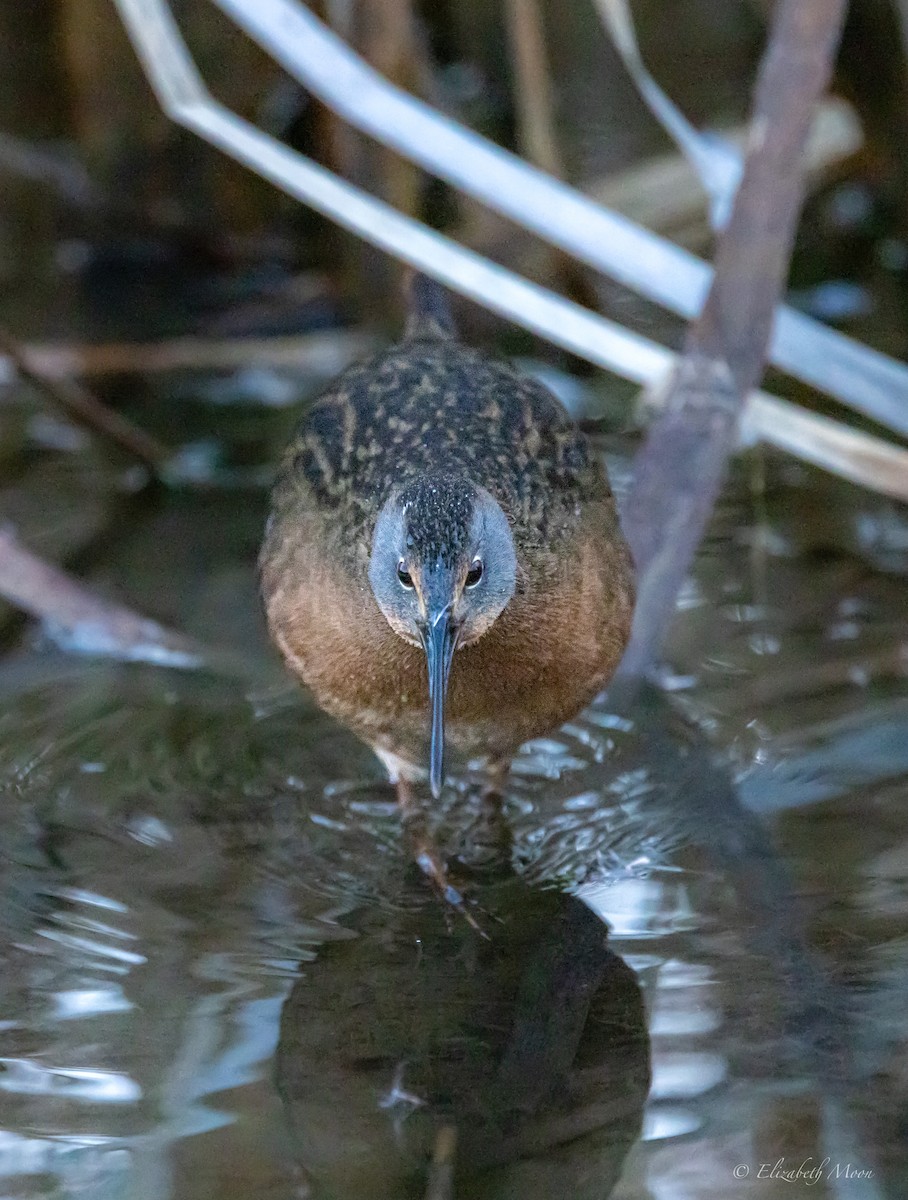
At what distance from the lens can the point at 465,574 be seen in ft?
10.2

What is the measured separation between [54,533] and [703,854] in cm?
233

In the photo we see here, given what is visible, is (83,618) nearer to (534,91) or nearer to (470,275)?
(470,275)

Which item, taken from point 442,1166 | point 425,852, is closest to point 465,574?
point 425,852

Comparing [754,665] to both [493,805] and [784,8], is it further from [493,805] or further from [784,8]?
[784,8]

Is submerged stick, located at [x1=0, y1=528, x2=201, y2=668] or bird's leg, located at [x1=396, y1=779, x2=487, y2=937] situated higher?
submerged stick, located at [x1=0, y1=528, x2=201, y2=668]

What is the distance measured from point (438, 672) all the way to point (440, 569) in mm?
181

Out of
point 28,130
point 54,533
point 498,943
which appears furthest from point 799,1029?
point 28,130

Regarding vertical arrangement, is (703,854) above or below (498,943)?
above

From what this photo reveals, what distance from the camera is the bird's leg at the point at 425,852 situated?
3352 mm

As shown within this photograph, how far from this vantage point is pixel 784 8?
3.91 meters

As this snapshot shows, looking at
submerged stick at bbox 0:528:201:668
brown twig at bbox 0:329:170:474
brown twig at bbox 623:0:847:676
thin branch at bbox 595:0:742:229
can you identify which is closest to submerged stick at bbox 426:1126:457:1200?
brown twig at bbox 623:0:847:676

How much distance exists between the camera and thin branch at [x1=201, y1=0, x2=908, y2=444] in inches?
161

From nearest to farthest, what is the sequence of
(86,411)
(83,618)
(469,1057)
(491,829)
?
(469,1057)
(491,829)
(83,618)
(86,411)

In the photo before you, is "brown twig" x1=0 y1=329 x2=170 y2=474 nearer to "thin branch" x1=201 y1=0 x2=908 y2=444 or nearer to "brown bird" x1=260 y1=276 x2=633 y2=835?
"thin branch" x1=201 y1=0 x2=908 y2=444
